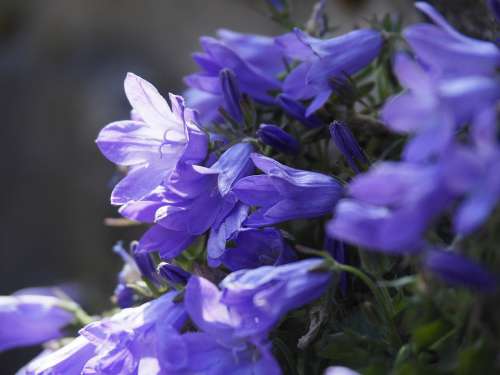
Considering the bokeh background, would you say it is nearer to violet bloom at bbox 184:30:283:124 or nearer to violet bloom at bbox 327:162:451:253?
violet bloom at bbox 184:30:283:124

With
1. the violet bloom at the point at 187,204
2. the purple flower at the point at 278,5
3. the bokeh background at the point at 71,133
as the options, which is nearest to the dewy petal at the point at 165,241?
the violet bloom at the point at 187,204

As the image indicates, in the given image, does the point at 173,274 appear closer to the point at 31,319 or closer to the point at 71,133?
the point at 31,319

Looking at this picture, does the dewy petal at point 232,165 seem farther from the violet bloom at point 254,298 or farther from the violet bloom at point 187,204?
A: the violet bloom at point 254,298

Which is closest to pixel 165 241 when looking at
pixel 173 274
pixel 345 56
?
pixel 173 274

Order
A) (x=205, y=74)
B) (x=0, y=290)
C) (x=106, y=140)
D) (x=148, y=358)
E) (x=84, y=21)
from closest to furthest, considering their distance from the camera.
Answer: (x=148, y=358), (x=106, y=140), (x=205, y=74), (x=0, y=290), (x=84, y=21)

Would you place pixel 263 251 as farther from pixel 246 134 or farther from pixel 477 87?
pixel 477 87

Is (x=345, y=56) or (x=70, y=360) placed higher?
(x=345, y=56)

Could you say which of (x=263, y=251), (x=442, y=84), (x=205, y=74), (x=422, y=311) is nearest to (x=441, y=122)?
(x=442, y=84)
